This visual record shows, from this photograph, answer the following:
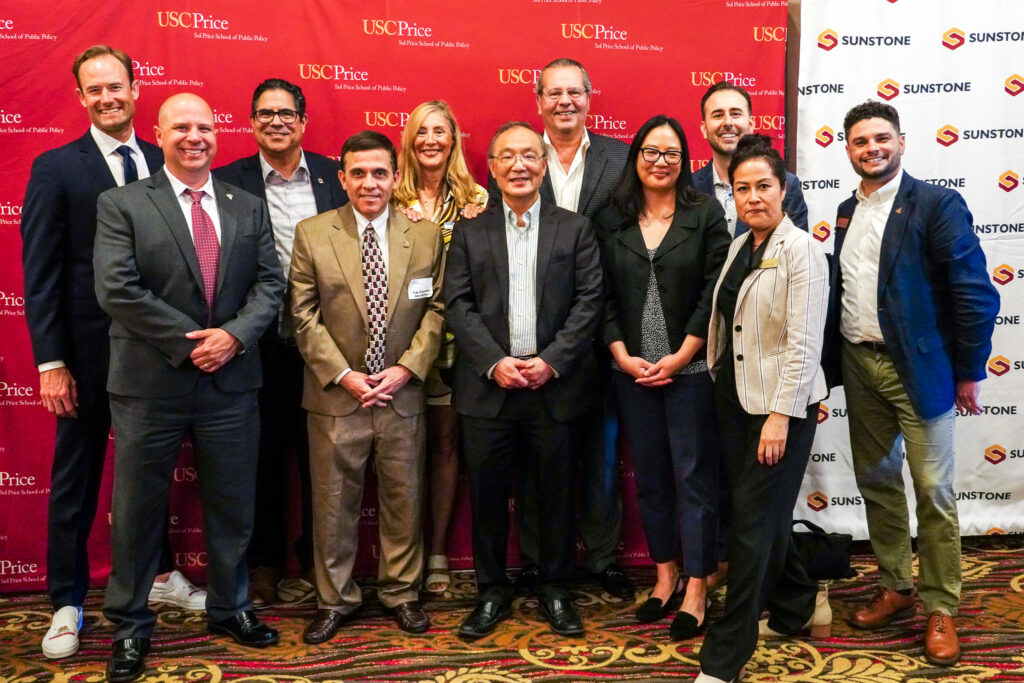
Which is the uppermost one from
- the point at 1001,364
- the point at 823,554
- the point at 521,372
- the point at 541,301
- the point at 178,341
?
the point at 541,301

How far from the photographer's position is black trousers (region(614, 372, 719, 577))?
10.1ft

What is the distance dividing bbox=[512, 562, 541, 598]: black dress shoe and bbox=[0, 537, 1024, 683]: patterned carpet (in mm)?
89

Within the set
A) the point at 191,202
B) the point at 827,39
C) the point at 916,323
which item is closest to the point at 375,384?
the point at 191,202

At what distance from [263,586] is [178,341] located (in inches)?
49.0

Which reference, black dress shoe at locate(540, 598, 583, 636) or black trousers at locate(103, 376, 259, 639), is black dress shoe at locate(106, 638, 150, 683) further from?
black dress shoe at locate(540, 598, 583, 636)

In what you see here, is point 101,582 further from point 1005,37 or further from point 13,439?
point 1005,37

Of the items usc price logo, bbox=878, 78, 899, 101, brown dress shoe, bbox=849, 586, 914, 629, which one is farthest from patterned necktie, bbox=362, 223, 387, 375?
usc price logo, bbox=878, 78, 899, 101

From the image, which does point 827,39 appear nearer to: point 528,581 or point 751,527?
point 751,527

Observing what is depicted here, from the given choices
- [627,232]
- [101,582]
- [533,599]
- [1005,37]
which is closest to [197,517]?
[101,582]

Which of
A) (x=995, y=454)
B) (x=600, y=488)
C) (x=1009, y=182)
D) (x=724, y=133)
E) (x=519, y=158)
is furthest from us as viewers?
(x=995, y=454)

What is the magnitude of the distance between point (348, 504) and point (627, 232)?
4.82ft

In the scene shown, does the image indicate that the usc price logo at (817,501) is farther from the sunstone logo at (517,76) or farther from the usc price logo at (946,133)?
the sunstone logo at (517,76)

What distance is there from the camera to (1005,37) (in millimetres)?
3969

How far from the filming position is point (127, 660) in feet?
9.50
